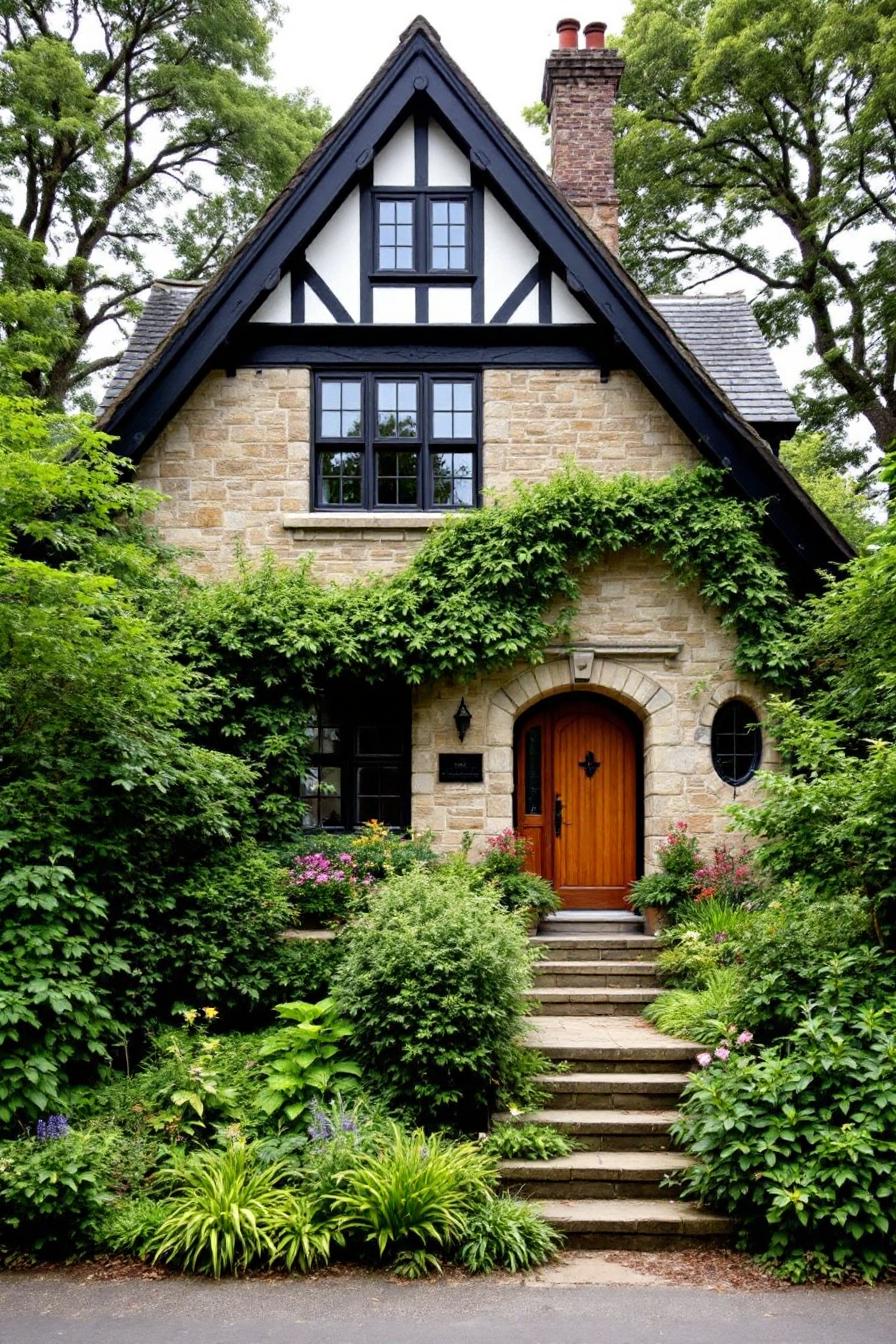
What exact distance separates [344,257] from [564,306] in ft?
7.77

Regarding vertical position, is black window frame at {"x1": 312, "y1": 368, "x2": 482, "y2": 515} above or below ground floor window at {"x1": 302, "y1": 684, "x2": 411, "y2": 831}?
above

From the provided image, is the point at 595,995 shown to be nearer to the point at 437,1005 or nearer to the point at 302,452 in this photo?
the point at 437,1005

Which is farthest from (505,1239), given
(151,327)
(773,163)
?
(773,163)

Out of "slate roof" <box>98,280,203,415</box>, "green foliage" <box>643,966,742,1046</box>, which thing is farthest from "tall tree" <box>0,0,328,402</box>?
"green foliage" <box>643,966,742,1046</box>

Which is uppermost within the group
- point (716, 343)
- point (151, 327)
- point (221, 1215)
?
point (151, 327)

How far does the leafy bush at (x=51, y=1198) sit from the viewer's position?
5641 millimetres

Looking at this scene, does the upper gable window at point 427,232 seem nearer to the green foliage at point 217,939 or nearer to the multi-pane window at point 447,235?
the multi-pane window at point 447,235

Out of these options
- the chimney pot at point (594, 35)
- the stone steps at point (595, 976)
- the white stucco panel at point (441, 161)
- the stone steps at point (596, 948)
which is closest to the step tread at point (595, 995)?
the stone steps at point (595, 976)

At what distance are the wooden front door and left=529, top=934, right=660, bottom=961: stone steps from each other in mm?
1249

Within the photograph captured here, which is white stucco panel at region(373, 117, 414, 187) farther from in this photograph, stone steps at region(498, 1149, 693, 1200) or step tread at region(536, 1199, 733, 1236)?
step tread at region(536, 1199, 733, 1236)

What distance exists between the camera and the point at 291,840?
10266 millimetres

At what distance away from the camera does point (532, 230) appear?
35.5 feet

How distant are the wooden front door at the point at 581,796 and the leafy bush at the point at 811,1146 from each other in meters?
4.80

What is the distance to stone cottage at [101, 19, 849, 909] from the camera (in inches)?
418
